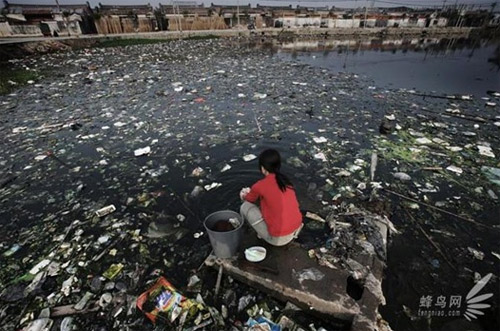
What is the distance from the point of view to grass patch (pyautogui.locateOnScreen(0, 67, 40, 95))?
871 cm

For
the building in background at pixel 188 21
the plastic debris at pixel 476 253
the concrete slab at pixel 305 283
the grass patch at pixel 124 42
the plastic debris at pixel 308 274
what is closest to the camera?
the concrete slab at pixel 305 283

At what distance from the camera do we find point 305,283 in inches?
92.7

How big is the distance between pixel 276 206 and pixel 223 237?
598mm

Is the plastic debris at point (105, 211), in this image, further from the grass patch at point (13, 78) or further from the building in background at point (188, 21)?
the building in background at point (188, 21)

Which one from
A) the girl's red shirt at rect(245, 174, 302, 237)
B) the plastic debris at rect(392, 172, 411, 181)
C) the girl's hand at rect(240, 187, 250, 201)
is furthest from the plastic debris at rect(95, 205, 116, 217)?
the plastic debris at rect(392, 172, 411, 181)

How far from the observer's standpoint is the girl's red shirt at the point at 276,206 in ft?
7.64

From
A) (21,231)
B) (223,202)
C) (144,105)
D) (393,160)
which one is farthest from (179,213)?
(144,105)

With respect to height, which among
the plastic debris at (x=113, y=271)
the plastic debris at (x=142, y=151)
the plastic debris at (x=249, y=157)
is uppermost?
the plastic debris at (x=142, y=151)

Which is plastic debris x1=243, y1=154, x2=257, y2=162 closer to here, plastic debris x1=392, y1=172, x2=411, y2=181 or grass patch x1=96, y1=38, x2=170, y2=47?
plastic debris x1=392, y1=172, x2=411, y2=181

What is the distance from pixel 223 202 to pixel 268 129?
2677 millimetres

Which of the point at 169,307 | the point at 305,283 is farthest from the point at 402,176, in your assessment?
the point at 169,307

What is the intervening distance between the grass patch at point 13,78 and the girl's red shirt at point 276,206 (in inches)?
414

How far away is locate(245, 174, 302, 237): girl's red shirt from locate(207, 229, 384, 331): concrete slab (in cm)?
31

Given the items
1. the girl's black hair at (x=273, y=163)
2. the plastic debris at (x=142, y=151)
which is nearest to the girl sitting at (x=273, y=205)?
the girl's black hair at (x=273, y=163)
